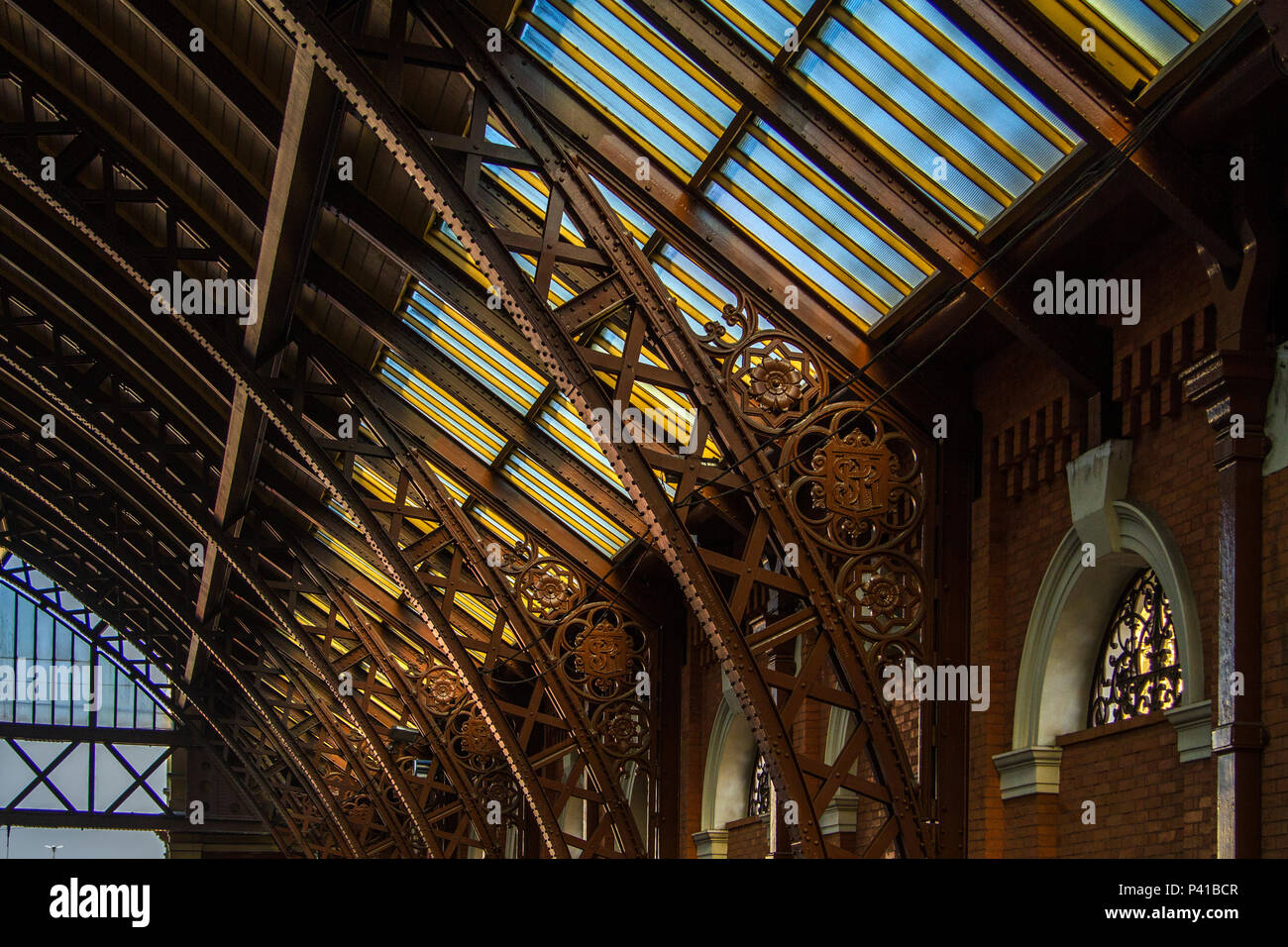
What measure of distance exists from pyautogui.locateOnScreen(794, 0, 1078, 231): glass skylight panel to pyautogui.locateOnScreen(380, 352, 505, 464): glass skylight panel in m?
7.54

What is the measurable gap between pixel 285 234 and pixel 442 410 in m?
4.38

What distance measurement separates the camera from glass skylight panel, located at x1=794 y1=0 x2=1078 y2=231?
854cm

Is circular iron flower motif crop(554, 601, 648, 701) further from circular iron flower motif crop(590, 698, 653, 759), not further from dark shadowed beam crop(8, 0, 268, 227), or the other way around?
dark shadowed beam crop(8, 0, 268, 227)

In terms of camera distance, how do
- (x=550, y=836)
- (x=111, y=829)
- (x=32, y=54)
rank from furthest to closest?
(x=111, y=829) < (x=550, y=836) < (x=32, y=54)

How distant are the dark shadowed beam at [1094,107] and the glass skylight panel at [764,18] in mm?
1398

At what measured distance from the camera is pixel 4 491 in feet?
107

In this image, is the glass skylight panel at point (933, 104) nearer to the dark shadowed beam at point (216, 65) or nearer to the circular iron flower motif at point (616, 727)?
the dark shadowed beam at point (216, 65)

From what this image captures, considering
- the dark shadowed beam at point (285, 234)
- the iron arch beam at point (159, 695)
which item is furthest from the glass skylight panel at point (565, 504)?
the iron arch beam at point (159, 695)

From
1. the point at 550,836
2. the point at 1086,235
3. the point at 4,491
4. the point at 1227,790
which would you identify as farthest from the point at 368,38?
the point at 4,491

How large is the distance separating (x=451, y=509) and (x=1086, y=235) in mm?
8962

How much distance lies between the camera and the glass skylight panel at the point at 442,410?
16688 mm

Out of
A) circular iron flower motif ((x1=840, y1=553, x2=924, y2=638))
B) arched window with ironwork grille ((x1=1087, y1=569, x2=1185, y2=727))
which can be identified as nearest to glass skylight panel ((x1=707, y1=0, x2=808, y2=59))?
circular iron flower motif ((x1=840, y1=553, x2=924, y2=638))

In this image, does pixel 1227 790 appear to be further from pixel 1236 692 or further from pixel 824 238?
pixel 824 238
